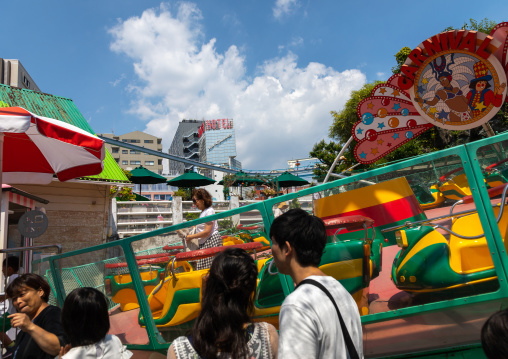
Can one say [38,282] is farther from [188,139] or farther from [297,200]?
[188,139]

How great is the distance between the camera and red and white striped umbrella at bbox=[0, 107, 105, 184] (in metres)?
3.65

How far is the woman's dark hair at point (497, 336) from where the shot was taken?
106cm

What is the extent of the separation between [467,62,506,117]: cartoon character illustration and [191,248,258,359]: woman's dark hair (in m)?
7.29

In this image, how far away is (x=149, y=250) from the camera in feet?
10.8

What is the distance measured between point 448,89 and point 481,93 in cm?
56

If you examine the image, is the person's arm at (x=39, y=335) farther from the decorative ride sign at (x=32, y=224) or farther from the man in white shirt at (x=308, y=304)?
the decorative ride sign at (x=32, y=224)

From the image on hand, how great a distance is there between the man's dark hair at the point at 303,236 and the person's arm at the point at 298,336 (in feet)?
0.79

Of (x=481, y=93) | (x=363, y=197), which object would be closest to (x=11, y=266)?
(x=363, y=197)

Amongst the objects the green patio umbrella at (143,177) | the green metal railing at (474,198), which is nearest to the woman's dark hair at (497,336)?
the green metal railing at (474,198)

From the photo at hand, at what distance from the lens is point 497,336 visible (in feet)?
3.52

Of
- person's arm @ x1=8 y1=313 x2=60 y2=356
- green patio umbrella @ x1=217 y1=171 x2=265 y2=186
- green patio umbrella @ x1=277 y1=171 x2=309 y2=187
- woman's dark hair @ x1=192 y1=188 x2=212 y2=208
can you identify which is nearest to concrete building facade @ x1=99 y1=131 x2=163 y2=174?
green patio umbrella @ x1=217 y1=171 x2=265 y2=186

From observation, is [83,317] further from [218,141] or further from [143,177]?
[218,141]

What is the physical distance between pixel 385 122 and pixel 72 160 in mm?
7001

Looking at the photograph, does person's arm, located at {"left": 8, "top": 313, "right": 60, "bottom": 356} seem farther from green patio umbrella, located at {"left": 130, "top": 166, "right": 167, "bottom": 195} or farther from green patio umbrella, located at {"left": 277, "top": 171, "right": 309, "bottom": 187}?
green patio umbrella, located at {"left": 277, "top": 171, "right": 309, "bottom": 187}
